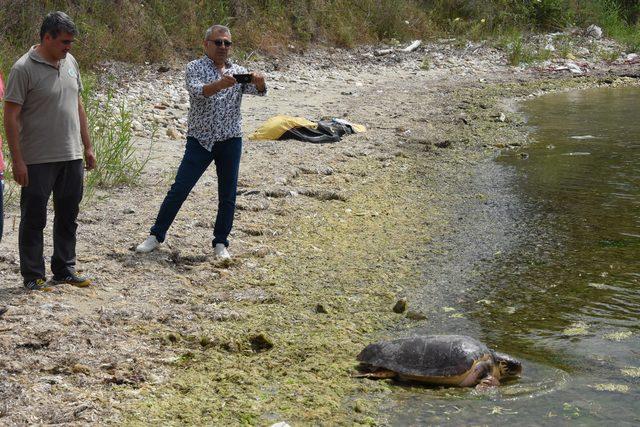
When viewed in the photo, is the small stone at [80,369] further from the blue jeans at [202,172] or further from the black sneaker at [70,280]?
the blue jeans at [202,172]

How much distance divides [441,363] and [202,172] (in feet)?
7.76

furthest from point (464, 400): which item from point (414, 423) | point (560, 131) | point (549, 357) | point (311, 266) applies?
point (560, 131)

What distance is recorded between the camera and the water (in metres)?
4.40

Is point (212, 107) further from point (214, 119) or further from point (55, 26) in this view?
point (55, 26)

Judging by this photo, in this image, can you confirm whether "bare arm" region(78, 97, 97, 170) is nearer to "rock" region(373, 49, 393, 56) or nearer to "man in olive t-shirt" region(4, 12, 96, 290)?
"man in olive t-shirt" region(4, 12, 96, 290)

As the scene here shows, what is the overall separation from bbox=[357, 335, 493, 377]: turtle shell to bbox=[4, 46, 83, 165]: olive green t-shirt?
210cm

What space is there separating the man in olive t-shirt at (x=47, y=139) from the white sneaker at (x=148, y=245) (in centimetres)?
89

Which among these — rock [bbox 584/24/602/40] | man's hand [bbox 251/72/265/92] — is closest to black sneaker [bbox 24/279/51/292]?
man's hand [bbox 251/72/265/92]

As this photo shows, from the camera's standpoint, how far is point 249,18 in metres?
18.5

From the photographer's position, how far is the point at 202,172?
242 inches

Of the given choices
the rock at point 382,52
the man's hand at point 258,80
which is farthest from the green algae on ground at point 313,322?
the rock at point 382,52

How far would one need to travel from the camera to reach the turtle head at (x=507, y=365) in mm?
4695

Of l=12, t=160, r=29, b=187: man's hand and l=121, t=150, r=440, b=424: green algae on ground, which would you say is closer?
l=121, t=150, r=440, b=424: green algae on ground

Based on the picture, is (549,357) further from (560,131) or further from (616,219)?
(560,131)
